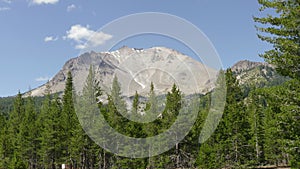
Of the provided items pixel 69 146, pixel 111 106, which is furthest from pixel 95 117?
pixel 69 146

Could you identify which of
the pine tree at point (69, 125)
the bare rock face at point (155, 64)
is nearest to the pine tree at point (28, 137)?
the pine tree at point (69, 125)

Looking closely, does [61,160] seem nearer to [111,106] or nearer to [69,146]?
[69,146]

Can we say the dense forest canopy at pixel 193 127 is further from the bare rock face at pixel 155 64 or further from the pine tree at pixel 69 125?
the bare rock face at pixel 155 64

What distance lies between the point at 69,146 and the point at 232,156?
878 inches

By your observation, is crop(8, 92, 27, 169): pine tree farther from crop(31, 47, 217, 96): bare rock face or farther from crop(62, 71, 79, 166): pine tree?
crop(31, 47, 217, 96): bare rock face

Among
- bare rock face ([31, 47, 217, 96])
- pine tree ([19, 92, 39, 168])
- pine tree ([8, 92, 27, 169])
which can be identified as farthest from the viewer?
pine tree ([8, 92, 27, 169])

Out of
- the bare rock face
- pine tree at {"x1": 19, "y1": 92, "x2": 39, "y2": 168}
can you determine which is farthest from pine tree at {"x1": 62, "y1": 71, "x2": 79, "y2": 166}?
the bare rock face

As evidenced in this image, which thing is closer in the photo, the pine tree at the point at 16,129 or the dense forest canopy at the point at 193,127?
the dense forest canopy at the point at 193,127

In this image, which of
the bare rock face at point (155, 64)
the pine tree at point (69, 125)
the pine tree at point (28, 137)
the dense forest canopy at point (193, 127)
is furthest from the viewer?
the pine tree at point (28, 137)

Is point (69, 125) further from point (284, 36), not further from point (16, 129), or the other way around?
point (284, 36)

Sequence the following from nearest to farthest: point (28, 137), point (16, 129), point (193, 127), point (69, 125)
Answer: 1. point (193, 127)
2. point (69, 125)
3. point (28, 137)
4. point (16, 129)

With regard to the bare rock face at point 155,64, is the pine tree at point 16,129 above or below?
above

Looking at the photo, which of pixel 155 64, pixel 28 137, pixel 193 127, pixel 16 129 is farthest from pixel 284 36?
pixel 16 129

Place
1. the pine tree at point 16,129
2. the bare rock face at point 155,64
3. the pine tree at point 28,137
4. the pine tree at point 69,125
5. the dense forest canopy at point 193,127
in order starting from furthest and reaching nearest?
the pine tree at point 16,129, the pine tree at point 28,137, the pine tree at point 69,125, the dense forest canopy at point 193,127, the bare rock face at point 155,64
